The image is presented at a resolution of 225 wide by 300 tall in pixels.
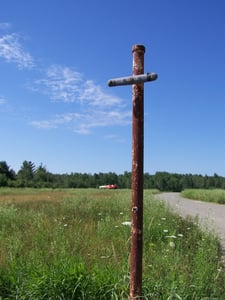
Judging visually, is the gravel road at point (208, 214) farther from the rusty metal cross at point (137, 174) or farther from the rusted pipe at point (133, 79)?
the rusted pipe at point (133, 79)

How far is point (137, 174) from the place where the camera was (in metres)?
4.17

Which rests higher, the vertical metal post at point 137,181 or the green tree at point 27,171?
the green tree at point 27,171

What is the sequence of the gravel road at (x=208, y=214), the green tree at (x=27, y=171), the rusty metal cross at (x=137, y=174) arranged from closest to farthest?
the rusty metal cross at (x=137, y=174) → the gravel road at (x=208, y=214) → the green tree at (x=27, y=171)

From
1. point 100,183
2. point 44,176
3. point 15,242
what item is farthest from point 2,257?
point 100,183

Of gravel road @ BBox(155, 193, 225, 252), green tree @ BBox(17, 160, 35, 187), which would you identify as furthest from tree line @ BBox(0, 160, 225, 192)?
gravel road @ BBox(155, 193, 225, 252)

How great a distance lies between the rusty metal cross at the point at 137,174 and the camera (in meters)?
4.14

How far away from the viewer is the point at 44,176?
451 feet

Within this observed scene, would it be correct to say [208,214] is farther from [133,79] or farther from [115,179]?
[115,179]

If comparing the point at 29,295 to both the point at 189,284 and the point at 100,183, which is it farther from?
the point at 100,183

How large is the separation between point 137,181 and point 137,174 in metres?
0.07

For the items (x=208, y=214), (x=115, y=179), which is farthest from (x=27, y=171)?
(x=208, y=214)

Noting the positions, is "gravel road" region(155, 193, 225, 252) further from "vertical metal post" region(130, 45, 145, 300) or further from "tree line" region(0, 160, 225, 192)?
"tree line" region(0, 160, 225, 192)

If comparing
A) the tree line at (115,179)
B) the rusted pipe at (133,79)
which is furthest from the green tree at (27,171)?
the rusted pipe at (133,79)

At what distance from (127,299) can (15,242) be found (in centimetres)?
284
